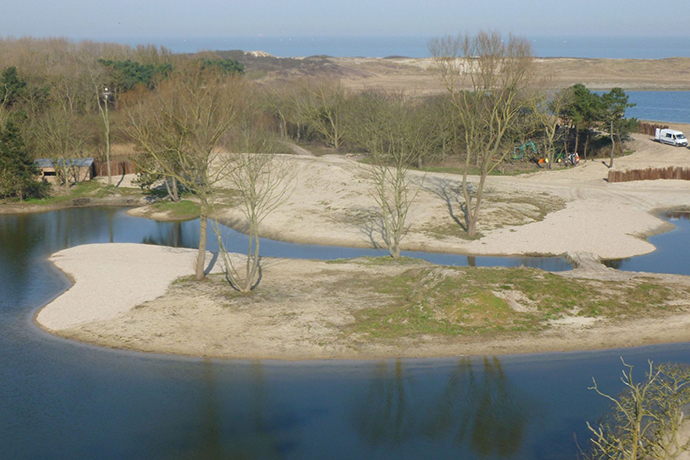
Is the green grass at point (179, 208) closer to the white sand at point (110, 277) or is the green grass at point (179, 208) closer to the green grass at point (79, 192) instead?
the green grass at point (79, 192)

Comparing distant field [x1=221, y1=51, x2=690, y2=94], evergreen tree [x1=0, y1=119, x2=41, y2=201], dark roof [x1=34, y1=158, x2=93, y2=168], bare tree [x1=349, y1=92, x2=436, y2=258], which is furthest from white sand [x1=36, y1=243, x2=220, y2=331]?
distant field [x1=221, y1=51, x2=690, y2=94]

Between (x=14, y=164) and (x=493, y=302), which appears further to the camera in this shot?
(x=14, y=164)

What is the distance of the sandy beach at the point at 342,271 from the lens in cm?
2639

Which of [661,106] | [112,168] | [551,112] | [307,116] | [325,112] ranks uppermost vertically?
[661,106]

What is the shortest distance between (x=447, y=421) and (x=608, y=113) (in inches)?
1878

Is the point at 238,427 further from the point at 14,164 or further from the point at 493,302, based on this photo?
the point at 14,164

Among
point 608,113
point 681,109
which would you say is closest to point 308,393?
point 608,113

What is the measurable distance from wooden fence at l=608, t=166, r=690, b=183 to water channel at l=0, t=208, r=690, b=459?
33.1m

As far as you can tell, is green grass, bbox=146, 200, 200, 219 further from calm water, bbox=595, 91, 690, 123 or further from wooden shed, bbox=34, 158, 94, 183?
calm water, bbox=595, 91, 690, 123

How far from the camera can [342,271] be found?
113ft

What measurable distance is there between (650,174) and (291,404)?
45.9 meters

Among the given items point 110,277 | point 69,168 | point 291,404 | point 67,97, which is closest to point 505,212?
point 110,277

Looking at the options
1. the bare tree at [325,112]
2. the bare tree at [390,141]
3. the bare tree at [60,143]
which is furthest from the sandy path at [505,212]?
the bare tree at [60,143]

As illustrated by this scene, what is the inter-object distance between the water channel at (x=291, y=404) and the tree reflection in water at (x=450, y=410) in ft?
0.17
